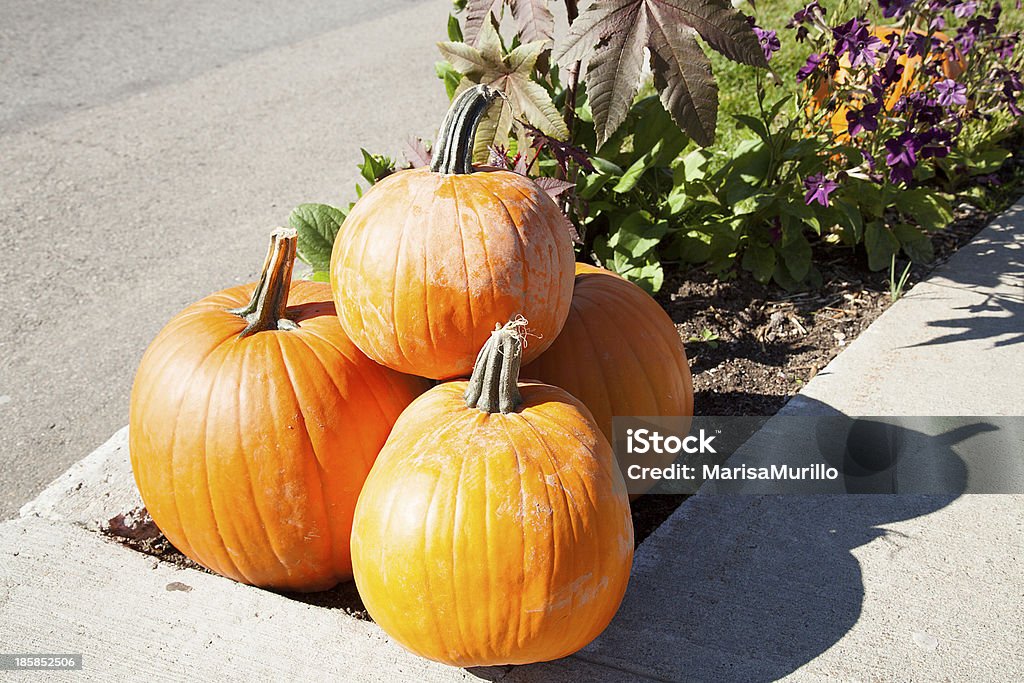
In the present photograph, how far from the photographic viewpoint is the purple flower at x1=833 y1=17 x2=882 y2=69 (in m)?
3.53

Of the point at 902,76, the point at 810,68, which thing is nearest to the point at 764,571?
the point at 810,68

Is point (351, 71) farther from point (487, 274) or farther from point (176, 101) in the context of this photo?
point (487, 274)

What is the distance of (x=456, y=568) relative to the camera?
78.0 inches

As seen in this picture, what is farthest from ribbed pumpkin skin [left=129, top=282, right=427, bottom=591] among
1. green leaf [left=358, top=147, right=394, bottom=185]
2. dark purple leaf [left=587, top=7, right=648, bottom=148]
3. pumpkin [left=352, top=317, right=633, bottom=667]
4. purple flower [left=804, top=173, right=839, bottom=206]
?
purple flower [left=804, top=173, right=839, bottom=206]

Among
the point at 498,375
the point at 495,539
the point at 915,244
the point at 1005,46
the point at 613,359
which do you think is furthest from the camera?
the point at 1005,46

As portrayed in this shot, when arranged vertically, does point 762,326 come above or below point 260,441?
below

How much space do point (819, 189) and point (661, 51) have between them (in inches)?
44.9

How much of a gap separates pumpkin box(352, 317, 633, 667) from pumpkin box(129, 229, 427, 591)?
0.24 meters

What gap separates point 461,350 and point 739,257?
1.93 meters

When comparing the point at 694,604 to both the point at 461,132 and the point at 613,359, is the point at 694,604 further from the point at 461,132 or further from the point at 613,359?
the point at 461,132

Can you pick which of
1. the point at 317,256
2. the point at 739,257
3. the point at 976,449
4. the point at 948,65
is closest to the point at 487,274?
the point at 317,256

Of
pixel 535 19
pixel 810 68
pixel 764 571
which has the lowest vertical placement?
pixel 764 571

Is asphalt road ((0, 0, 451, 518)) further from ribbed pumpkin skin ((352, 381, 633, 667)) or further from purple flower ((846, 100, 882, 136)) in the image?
purple flower ((846, 100, 882, 136))

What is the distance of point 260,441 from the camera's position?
230 cm
